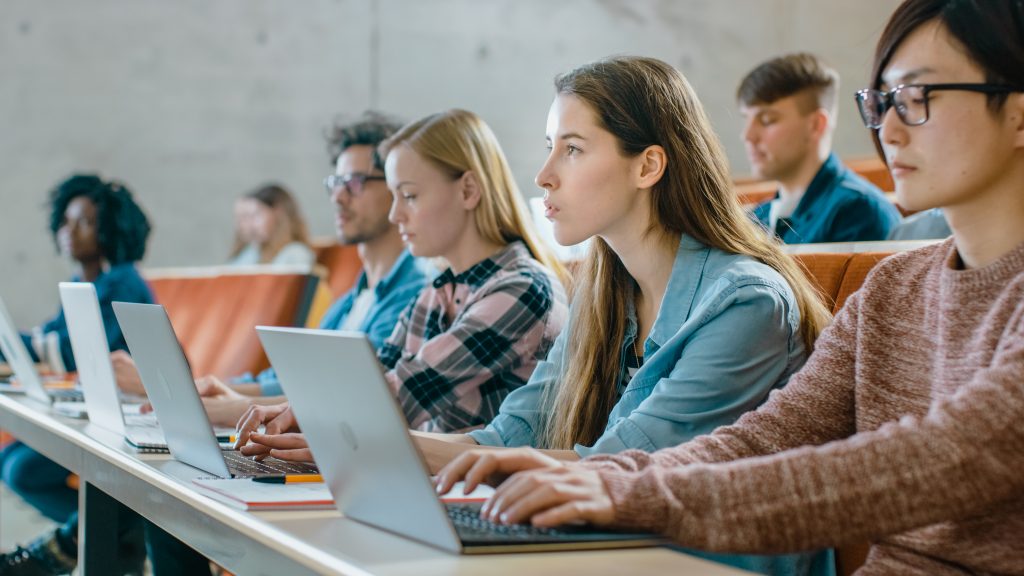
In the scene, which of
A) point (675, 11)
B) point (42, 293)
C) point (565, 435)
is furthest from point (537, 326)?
point (675, 11)

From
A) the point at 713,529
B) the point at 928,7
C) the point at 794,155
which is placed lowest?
the point at 713,529

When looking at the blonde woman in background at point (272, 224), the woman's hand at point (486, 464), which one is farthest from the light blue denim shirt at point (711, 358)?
the blonde woman in background at point (272, 224)

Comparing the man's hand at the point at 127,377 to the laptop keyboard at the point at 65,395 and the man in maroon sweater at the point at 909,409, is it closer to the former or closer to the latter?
the laptop keyboard at the point at 65,395

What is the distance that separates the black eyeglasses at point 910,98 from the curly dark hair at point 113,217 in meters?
3.02

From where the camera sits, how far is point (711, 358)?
1.34 metres

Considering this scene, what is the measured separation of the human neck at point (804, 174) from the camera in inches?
133

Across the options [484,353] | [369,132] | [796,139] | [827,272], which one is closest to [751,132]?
[796,139]

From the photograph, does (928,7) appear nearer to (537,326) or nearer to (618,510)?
(618,510)

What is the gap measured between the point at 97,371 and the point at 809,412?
1158 mm

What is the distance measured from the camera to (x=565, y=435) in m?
1.55

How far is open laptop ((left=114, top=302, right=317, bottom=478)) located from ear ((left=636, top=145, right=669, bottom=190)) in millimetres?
580

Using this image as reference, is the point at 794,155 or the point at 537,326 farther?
the point at 794,155

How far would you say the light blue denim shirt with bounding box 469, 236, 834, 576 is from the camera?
131cm

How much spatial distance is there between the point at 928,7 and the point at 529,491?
59 centimetres
